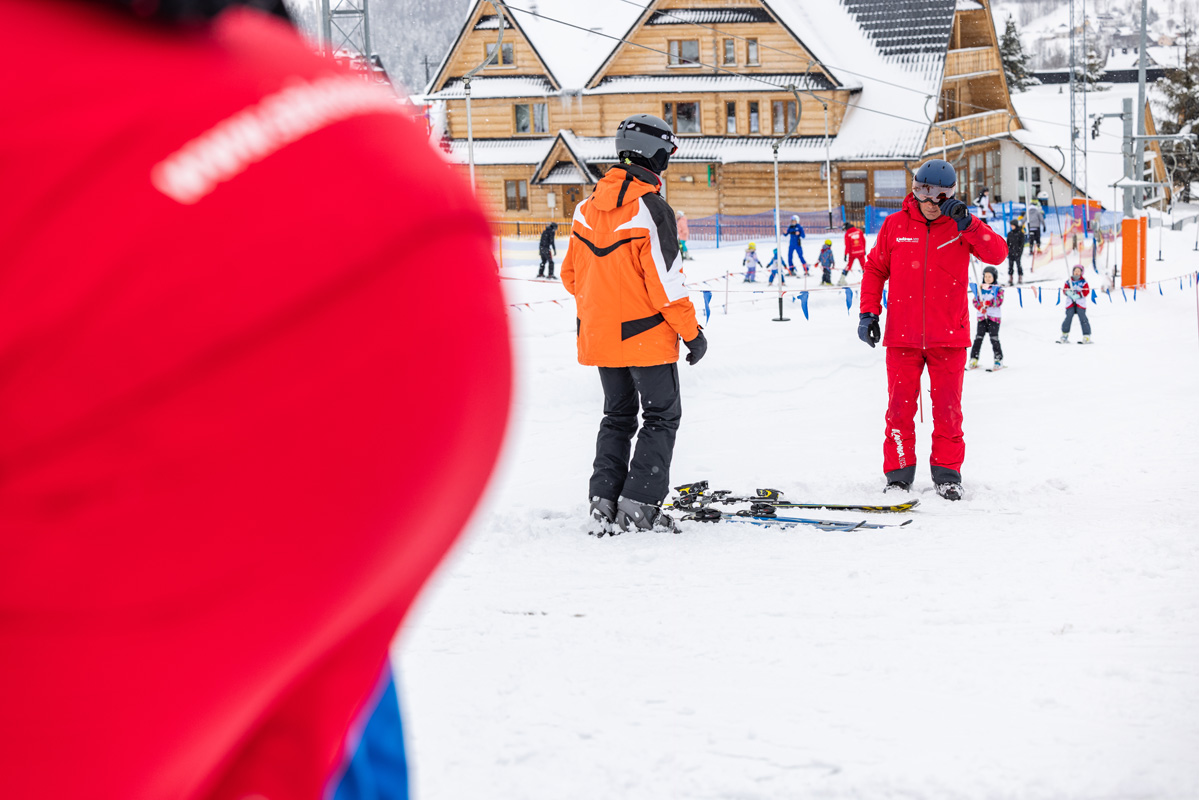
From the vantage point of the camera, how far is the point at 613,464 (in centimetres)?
574

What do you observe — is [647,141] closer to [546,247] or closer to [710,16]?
[546,247]

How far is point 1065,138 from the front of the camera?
2435 inches

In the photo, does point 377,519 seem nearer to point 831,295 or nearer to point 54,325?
point 54,325

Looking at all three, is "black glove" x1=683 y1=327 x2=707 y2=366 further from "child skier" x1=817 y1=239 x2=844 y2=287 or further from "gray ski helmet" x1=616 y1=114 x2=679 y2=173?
"child skier" x1=817 y1=239 x2=844 y2=287

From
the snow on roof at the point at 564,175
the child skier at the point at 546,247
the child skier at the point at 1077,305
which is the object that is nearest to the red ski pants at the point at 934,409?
the child skier at the point at 1077,305

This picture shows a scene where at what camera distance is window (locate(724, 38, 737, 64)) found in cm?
4003

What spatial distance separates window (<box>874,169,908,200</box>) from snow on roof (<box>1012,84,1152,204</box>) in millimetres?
12166

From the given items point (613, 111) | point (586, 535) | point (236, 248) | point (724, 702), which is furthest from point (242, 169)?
point (613, 111)

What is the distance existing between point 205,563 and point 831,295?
78.1ft

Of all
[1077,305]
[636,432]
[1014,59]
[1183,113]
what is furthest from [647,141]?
[1014,59]

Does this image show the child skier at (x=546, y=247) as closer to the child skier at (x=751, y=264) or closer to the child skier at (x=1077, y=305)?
the child skier at (x=751, y=264)

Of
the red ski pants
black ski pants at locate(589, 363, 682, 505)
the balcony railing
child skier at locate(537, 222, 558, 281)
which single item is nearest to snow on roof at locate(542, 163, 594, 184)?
child skier at locate(537, 222, 558, 281)

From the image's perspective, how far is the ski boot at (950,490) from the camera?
6.15 meters

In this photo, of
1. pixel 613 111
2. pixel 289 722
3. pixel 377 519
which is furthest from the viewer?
pixel 613 111
